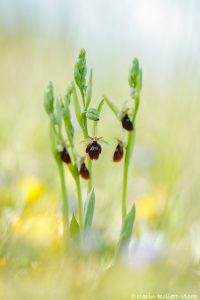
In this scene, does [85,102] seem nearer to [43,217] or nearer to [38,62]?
[43,217]

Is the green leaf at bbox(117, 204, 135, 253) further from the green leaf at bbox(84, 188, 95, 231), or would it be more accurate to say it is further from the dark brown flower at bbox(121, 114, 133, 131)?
the dark brown flower at bbox(121, 114, 133, 131)

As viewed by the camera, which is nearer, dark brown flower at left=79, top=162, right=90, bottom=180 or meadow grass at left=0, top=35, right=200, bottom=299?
meadow grass at left=0, top=35, right=200, bottom=299

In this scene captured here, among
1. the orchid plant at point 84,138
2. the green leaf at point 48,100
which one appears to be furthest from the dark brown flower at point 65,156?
the green leaf at point 48,100

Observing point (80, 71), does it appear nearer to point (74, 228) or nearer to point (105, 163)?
point (74, 228)

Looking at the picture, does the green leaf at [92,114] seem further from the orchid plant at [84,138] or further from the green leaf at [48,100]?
the green leaf at [48,100]

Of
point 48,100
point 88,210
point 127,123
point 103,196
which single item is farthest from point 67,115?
point 103,196

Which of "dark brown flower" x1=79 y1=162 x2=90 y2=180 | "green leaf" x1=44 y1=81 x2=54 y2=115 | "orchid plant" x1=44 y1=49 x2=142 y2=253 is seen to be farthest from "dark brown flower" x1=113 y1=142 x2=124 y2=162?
"green leaf" x1=44 y1=81 x2=54 y2=115
